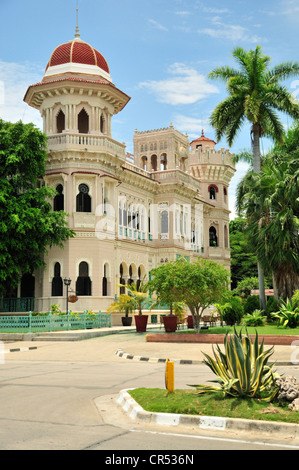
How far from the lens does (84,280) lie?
101 ft

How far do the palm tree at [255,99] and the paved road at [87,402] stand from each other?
15969 millimetres

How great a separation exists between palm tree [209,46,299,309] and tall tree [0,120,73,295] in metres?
10.5

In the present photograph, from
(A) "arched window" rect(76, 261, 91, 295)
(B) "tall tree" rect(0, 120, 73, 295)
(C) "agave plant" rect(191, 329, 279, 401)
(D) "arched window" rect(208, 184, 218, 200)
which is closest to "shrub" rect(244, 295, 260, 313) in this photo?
(A) "arched window" rect(76, 261, 91, 295)

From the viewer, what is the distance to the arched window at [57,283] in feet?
99.8

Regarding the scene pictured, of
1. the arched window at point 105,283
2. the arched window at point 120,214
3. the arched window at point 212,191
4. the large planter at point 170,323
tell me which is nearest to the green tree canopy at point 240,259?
the arched window at point 212,191

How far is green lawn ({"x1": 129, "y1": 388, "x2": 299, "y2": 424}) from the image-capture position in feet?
23.4

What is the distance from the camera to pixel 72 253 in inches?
1195

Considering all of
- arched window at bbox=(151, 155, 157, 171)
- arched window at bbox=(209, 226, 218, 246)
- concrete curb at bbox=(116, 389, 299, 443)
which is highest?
arched window at bbox=(151, 155, 157, 171)

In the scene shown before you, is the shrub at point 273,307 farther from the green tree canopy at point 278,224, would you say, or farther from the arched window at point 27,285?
the arched window at point 27,285

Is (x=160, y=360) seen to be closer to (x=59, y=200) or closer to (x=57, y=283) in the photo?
(x=57, y=283)

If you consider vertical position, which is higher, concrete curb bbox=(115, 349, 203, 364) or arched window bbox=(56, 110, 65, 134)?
arched window bbox=(56, 110, 65, 134)

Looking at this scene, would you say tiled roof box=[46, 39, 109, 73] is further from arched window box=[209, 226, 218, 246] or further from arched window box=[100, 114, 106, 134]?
arched window box=[209, 226, 218, 246]

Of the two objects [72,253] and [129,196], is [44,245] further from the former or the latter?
[129,196]
